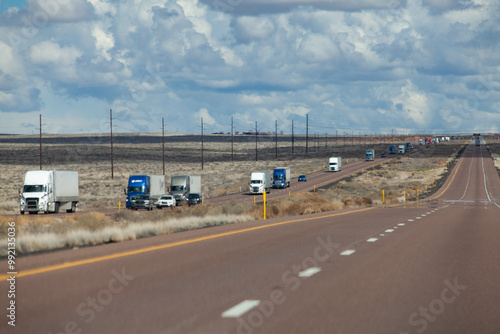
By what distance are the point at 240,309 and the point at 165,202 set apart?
50.2 metres

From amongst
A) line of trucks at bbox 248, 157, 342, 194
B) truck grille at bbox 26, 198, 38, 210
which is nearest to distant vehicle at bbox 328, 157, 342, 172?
line of trucks at bbox 248, 157, 342, 194

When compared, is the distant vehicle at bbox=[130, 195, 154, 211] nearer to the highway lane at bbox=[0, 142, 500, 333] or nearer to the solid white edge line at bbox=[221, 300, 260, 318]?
the highway lane at bbox=[0, 142, 500, 333]

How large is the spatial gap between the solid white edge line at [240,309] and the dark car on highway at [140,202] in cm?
4605

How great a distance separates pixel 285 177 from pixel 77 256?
235 feet

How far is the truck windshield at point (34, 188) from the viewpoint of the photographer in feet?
151

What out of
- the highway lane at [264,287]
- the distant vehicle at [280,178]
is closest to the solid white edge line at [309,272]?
the highway lane at [264,287]

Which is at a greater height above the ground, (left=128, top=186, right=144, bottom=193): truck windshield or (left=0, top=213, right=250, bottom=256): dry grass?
(left=0, top=213, right=250, bottom=256): dry grass

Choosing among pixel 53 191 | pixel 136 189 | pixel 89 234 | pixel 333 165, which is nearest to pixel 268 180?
pixel 136 189

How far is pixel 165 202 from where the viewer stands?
57.5 meters

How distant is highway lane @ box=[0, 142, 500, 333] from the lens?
720 cm

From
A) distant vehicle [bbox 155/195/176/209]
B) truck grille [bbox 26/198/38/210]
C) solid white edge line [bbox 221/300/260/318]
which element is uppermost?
solid white edge line [bbox 221/300/260/318]

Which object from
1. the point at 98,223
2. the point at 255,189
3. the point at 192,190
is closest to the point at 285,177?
the point at 255,189

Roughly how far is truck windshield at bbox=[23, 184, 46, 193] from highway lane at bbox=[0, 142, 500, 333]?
32.3 m

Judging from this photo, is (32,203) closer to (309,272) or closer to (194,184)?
(194,184)
